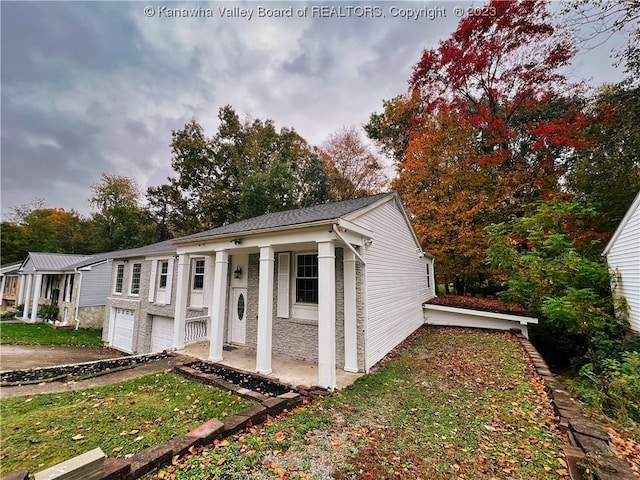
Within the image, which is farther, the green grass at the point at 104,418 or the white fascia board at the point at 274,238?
the white fascia board at the point at 274,238

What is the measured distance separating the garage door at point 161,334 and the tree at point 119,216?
17859 millimetres

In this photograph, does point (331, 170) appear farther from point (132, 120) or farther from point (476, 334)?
point (476, 334)

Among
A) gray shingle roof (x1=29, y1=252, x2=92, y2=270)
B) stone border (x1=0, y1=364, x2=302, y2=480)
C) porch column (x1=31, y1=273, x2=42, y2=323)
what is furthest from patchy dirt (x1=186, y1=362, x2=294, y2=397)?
porch column (x1=31, y1=273, x2=42, y2=323)

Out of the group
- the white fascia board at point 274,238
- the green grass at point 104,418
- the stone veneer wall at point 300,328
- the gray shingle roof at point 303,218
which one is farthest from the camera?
the stone veneer wall at point 300,328

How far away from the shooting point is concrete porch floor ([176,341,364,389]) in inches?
216

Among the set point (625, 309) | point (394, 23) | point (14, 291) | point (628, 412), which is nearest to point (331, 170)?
point (394, 23)

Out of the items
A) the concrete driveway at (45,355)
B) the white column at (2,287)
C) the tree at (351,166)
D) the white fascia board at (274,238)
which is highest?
the tree at (351,166)

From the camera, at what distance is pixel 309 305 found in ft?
23.0

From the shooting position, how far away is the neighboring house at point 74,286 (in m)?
16.7

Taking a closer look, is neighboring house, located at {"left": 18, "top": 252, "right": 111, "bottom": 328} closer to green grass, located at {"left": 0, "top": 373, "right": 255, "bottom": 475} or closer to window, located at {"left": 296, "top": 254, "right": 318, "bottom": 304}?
green grass, located at {"left": 0, "top": 373, "right": 255, "bottom": 475}

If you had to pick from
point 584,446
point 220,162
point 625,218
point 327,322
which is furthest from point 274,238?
point 220,162

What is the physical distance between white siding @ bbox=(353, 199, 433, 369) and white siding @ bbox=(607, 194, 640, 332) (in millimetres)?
6109

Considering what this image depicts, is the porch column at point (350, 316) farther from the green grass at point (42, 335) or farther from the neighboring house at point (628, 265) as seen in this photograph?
the green grass at point (42, 335)

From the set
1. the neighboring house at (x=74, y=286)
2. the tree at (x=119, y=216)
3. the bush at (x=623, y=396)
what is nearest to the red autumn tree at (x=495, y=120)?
the bush at (x=623, y=396)
